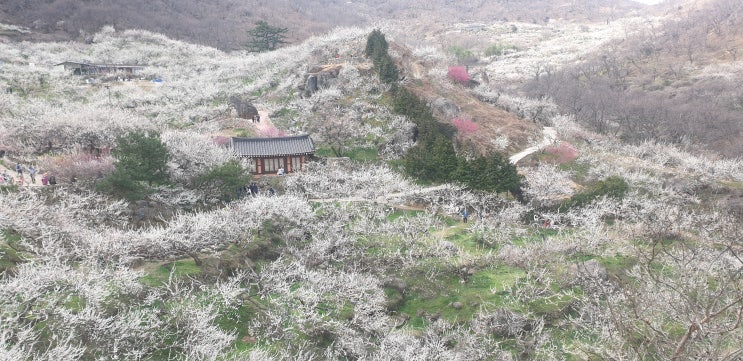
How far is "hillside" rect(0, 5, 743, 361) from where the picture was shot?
15.2 m

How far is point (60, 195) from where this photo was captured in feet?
94.4

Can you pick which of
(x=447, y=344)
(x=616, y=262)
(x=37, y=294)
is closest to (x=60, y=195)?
(x=37, y=294)

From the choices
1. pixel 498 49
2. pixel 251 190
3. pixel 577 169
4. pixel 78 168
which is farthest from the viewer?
pixel 498 49

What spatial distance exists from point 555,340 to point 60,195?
2928 centimetres

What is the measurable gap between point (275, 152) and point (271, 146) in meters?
0.89

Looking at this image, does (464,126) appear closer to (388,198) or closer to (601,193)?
(601,193)

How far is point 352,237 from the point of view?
1069 inches

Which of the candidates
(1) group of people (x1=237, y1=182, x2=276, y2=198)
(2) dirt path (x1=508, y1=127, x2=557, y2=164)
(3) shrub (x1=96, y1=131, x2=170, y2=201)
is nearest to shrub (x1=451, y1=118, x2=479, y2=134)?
(2) dirt path (x1=508, y1=127, x2=557, y2=164)

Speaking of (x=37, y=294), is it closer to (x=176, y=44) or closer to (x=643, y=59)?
(x=176, y=44)

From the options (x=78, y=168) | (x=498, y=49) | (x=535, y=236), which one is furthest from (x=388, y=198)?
(x=498, y=49)

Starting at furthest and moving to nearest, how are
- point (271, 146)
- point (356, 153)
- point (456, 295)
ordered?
point (356, 153) < point (271, 146) < point (456, 295)

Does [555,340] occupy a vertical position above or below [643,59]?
below

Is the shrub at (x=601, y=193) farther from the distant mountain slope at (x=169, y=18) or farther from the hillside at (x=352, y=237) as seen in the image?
the distant mountain slope at (x=169, y=18)

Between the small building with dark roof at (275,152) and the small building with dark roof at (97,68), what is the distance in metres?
48.4
